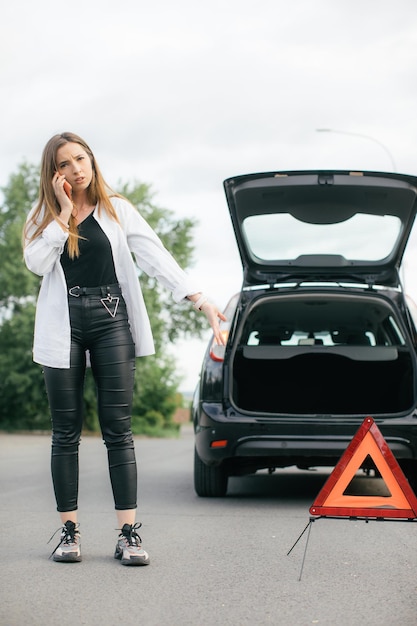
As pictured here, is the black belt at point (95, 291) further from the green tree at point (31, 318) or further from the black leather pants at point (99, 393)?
the green tree at point (31, 318)

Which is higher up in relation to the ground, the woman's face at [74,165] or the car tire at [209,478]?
the woman's face at [74,165]

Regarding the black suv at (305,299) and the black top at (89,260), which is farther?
the black suv at (305,299)

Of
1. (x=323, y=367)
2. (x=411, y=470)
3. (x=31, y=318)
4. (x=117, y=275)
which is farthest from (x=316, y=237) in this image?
(x=31, y=318)

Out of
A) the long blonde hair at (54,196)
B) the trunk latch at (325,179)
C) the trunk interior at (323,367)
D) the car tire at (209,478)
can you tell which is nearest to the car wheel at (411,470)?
the trunk interior at (323,367)

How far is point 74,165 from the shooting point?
15.0 feet

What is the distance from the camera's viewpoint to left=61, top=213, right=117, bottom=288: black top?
15.2 feet

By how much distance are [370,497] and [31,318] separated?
94.7 ft

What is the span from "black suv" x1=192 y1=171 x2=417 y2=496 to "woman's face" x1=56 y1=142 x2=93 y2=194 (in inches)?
96.9

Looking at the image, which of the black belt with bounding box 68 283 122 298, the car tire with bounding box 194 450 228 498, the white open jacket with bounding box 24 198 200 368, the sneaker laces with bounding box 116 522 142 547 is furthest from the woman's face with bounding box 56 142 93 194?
the car tire with bounding box 194 450 228 498

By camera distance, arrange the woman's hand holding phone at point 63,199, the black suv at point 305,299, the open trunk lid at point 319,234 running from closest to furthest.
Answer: the woman's hand holding phone at point 63,199
the black suv at point 305,299
the open trunk lid at point 319,234

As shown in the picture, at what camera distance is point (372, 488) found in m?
8.17

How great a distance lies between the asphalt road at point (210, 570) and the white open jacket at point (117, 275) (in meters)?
1.01

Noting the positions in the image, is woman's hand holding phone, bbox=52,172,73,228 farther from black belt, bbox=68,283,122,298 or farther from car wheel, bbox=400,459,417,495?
car wheel, bbox=400,459,417,495

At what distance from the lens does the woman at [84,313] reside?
15.0 ft
